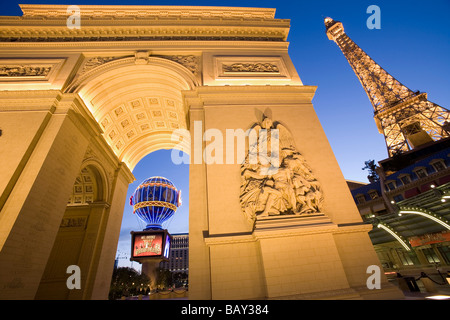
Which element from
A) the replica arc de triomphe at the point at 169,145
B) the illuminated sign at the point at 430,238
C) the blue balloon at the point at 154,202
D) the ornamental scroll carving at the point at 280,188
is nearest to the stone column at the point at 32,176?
the replica arc de triomphe at the point at 169,145

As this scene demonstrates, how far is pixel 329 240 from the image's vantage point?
203 inches

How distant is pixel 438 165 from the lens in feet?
79.7

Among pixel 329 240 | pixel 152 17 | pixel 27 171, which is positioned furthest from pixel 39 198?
pixel 152 17

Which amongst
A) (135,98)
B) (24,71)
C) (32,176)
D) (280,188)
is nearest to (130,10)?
Result: (135,98)

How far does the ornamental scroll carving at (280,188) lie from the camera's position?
18.0 ft

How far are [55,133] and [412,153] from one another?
38.6 meters

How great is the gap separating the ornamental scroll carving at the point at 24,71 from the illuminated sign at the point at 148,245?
72.8ft

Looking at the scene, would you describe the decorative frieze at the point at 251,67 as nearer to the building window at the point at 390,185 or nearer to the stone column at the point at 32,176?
the stone column at the point at 32,176

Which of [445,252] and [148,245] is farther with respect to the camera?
[148,245]

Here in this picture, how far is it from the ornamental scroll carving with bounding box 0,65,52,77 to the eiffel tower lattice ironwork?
39433 mm

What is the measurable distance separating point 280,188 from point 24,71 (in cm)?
1154

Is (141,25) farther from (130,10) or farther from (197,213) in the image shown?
(197,213)

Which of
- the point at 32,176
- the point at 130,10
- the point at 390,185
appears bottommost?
the point at 32,176
